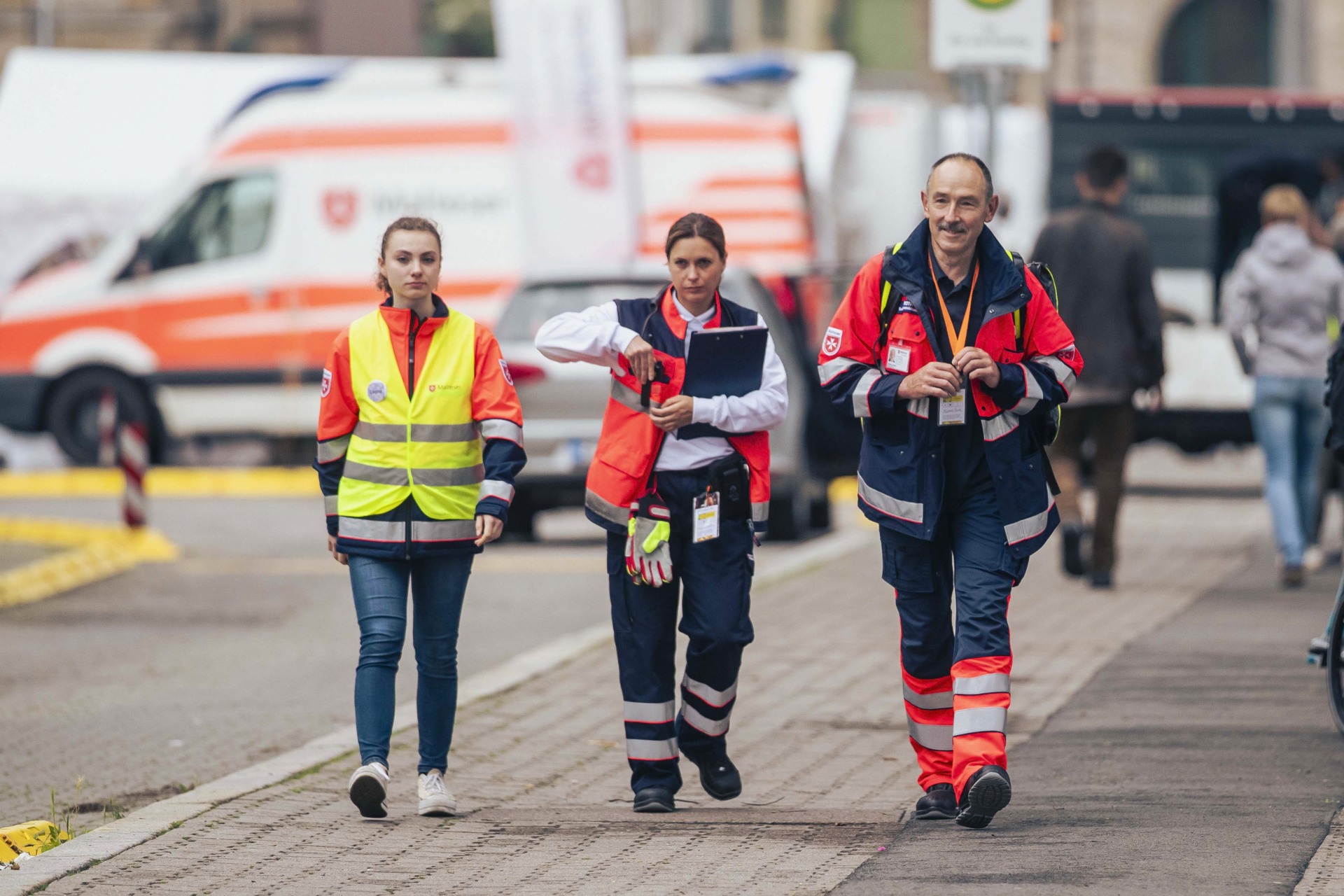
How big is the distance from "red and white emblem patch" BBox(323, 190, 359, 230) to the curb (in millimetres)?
8823

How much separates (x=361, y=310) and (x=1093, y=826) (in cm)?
1321

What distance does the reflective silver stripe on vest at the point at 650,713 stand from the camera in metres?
5.94

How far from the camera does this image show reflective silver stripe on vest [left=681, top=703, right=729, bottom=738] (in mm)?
6000

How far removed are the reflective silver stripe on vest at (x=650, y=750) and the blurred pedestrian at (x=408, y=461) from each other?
1.63 ft

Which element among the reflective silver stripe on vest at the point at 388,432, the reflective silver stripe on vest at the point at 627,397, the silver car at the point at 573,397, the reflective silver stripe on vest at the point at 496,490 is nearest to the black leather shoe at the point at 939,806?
the reflective silver stripe on vest at the point at 627,397

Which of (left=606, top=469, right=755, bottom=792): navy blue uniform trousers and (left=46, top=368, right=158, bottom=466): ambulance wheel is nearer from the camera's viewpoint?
(left=606, top=469, right=755, bottom=792): navy blue uniform trousers

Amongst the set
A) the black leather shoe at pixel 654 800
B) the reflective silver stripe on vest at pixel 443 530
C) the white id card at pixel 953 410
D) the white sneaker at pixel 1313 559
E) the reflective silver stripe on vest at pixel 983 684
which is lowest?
the white sneaker at pixel 1313 559

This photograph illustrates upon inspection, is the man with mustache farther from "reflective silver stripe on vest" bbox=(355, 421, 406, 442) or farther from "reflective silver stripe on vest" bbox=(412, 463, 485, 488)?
"reflective silver stripe on vest" bbox=(355, 421, 406, 442)

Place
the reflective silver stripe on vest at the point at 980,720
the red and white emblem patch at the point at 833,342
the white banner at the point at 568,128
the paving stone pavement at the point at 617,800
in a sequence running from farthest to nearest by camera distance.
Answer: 1. the white banner at the point at 568,128
2. the red and white emblem patch at the point at 833,342
3. the reflective silver stripe on vest at the point at 980,720
4. the paving stone pavement at the point at 617,800

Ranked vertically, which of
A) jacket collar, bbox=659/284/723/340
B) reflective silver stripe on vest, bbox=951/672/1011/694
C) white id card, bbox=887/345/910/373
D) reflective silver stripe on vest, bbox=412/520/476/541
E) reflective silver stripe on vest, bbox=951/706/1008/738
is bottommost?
reflective silver stripe on vest, bbox=951/706/1008/738

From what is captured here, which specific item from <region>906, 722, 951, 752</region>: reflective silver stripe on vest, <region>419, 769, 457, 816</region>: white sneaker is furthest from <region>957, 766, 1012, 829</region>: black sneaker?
<region>419, 769, 457, 816</region>: white sneaker

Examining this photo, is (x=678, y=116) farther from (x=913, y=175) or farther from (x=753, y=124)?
(x=913, y=175)

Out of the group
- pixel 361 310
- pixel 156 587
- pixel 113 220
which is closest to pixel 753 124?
pixel 361 310

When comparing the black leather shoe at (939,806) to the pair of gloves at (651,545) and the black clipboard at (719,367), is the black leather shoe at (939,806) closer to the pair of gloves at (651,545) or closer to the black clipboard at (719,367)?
the pair of gloves at (651,545)
